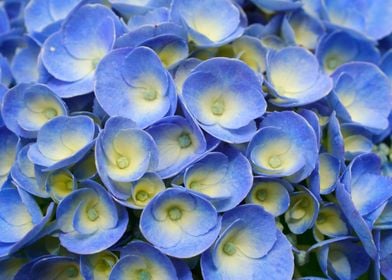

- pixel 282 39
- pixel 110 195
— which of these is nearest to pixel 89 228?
pixel 110 195

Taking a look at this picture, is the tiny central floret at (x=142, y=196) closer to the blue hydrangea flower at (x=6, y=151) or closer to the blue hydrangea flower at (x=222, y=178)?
the blue hydrangea flower at (x=222, y=178)

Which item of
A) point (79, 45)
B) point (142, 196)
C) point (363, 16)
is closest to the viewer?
point (142, 196)

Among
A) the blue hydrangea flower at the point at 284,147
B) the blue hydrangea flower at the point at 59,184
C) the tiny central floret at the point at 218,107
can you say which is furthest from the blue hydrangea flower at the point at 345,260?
the blue hydrangea flower at the point at 59,184

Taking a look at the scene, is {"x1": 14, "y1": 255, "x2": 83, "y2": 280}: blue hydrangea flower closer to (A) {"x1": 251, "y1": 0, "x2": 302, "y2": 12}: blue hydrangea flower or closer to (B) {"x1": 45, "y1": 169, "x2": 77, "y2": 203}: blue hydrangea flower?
(B) {"x1": 45, "y1": 169, "x2": 77, "y2": 203}: blue hydrangea flower

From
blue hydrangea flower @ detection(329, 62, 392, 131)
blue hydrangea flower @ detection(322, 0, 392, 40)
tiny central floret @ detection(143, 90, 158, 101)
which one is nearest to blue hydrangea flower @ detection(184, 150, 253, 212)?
tiny central floret @ detection(143, 90, 158, 101)

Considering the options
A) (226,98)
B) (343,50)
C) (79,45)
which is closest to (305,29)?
(343,50)

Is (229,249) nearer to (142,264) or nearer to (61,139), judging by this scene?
(142,264)

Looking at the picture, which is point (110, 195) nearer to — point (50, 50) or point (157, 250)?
point (157, 250)
